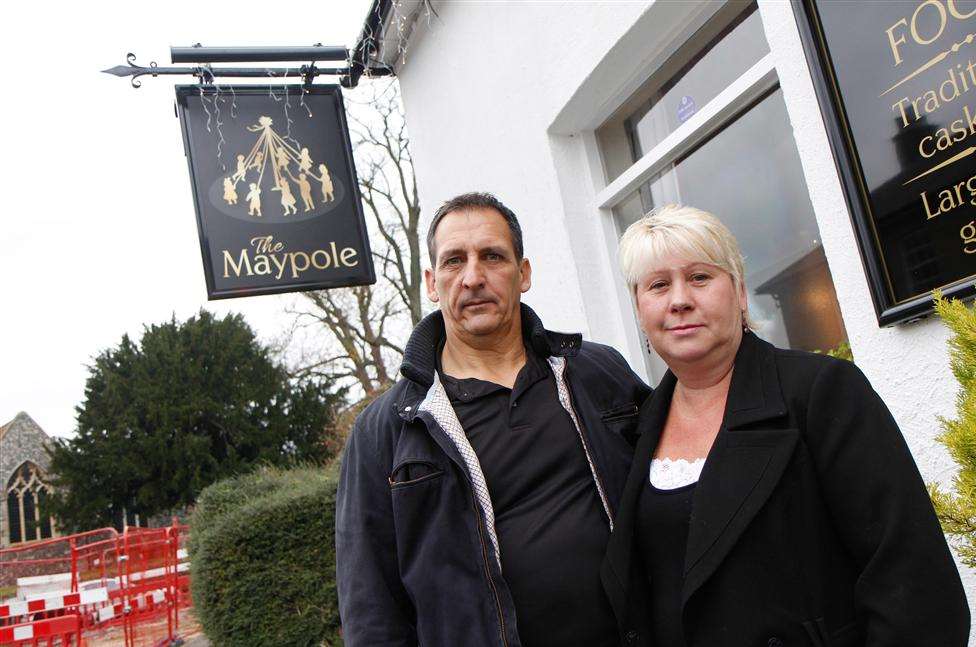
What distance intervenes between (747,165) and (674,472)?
6.95 ft

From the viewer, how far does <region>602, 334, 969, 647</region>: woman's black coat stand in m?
1.32

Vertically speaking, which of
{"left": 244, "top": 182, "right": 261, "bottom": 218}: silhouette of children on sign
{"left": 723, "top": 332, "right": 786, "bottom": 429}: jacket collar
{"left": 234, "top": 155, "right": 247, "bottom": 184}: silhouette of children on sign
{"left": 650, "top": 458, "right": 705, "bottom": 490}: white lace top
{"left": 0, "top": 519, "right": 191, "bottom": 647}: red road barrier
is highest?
{"left": 234, "top": 155, "right": 247, "bottom": 184}: silhouette of children on sign

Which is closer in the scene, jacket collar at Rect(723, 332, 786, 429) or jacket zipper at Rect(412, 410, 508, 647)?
jacket collar at Rect(723, 332, 786, 429)

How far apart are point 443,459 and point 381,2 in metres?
4.90

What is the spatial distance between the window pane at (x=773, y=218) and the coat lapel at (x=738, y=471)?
5.52 feet

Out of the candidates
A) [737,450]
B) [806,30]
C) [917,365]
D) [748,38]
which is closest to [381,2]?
[748,38]

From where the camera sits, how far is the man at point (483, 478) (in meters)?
1.81

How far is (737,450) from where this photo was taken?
5.04ft

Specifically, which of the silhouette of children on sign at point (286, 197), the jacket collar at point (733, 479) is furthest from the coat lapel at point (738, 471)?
the silhouette of children on sign at point (286, 197)

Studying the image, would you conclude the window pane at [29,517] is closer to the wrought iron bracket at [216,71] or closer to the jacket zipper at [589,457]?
the wrought iron bracket at [216,71]

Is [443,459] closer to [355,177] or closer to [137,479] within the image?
[355,177]

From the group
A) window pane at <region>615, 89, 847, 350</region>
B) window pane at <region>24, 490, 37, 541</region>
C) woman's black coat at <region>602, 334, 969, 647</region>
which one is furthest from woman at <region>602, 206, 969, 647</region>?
window pane at <region>24, 490, 37, 541</region>

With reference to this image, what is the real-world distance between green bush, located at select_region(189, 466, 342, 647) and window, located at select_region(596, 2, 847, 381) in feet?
15.2

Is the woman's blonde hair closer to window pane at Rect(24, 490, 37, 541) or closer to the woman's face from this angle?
the woman's face
